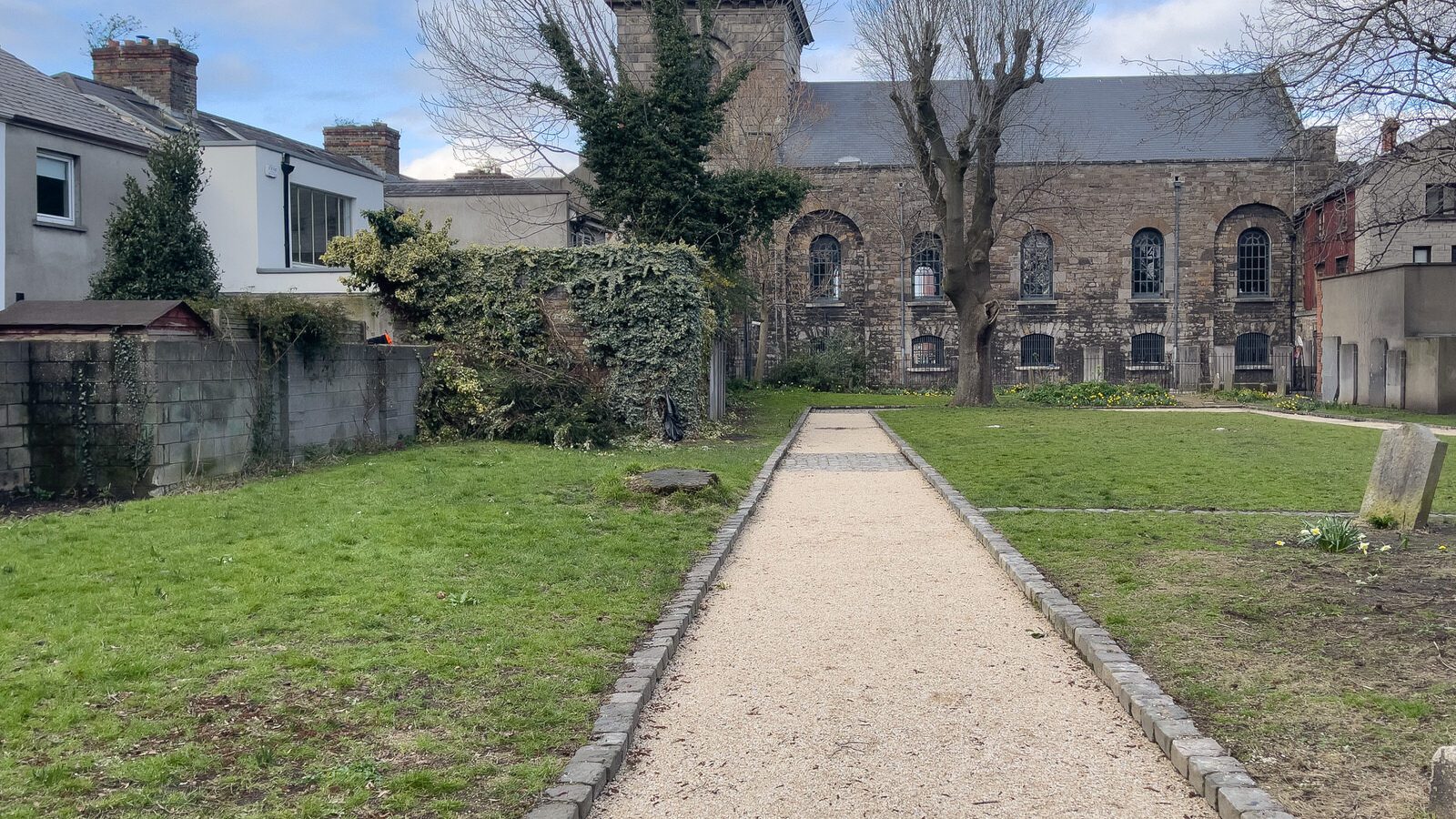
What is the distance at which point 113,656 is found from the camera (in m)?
5.48

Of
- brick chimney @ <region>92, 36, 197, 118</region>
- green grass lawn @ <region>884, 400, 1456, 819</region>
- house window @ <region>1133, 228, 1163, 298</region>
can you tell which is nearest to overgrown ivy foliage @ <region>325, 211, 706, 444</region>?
green grass lawn @ <region>884, 400, 1456, 819</region>

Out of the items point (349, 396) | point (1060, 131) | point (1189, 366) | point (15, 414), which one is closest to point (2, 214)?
point (349, 396)

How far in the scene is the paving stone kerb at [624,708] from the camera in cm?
409

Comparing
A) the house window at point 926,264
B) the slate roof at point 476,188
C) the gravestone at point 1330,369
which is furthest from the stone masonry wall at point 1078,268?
the slate roof at point 476,188

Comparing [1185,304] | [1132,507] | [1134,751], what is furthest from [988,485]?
[1185,304]

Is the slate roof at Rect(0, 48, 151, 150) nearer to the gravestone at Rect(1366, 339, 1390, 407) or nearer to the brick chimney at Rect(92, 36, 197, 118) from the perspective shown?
the brick chimney at Rect(92, 36, 197, 118)

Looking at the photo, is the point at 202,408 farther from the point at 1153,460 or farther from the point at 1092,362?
the point at 1092,362

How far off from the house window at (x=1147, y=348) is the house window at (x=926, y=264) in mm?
7426

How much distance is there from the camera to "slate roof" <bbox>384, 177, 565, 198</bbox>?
92.3ft

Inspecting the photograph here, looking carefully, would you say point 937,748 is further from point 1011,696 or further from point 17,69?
point 17,69

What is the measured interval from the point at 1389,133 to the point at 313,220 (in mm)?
21492

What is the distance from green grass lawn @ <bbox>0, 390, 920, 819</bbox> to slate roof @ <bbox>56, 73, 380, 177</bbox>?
16.3 metres

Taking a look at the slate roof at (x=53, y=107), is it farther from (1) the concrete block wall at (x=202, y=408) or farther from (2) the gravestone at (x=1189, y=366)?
(2) the gravestone at (x=1189, y=366)

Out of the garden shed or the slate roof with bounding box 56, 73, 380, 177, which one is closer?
the garden shed
